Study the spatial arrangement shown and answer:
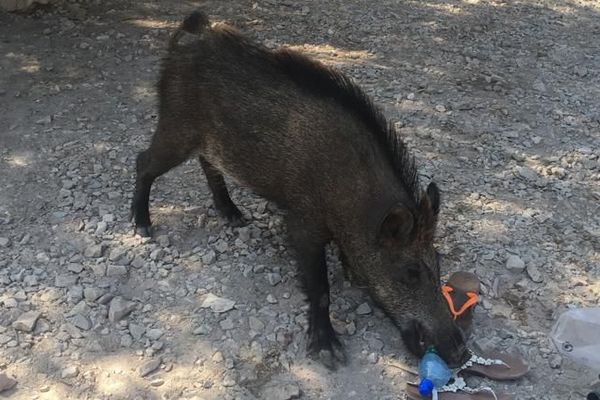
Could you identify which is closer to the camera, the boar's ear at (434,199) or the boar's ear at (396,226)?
the boar's ear at (396,226)

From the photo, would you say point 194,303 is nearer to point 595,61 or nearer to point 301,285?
point 301,285

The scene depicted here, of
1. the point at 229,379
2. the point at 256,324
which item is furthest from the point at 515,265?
the point at 229,379

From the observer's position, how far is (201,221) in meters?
4.61

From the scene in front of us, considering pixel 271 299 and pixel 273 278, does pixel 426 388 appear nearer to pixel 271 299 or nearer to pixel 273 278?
pixel 271 299

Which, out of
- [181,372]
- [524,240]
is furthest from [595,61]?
[181,372]

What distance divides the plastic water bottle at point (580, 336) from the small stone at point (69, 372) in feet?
7.72

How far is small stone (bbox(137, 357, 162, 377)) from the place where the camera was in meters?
3.60

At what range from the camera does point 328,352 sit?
3760 millimetres

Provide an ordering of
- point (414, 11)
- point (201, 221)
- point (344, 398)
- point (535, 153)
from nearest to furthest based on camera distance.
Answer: point (344, 398)
point (201, 221)
point (535, 153)
point (414, 11)

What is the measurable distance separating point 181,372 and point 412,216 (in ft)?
4.25

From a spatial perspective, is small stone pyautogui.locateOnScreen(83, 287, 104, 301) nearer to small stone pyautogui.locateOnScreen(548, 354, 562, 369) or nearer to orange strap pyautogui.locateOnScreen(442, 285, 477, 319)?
orange strap pyautogui.locateOnScreen(442, 285, 477, 319)

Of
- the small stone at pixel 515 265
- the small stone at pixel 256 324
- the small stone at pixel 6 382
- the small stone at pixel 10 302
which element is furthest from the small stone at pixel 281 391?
the small stone at pixel 515 265

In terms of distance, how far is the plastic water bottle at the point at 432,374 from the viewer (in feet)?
11.6

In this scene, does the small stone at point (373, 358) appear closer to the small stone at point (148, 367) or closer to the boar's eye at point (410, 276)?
the boar's eye at point (410, 276)
